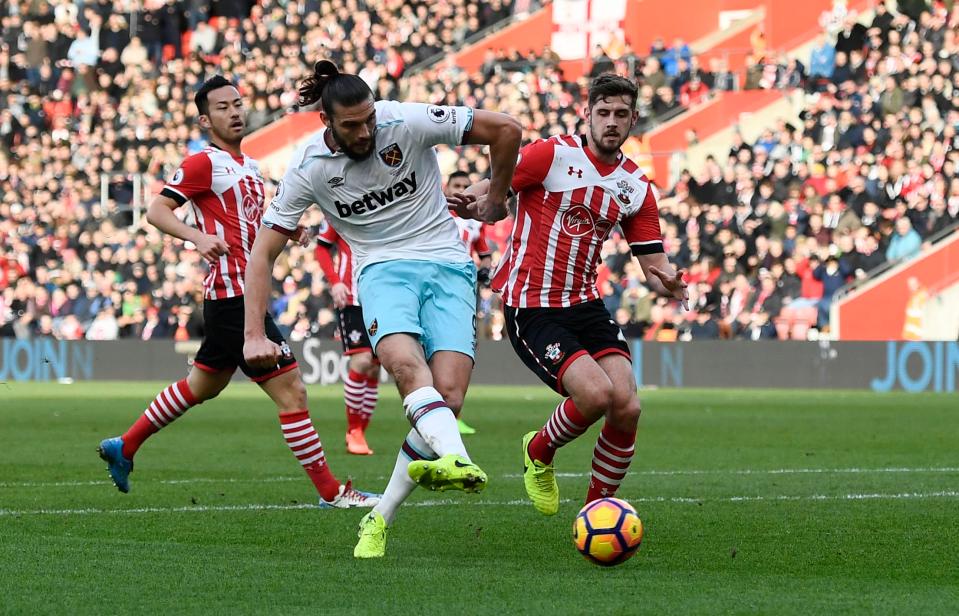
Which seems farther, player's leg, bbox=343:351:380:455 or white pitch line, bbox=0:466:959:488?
player's leg, bbox=343:351:380:455

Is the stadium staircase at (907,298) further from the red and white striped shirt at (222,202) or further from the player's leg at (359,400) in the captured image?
the red and white striped shirt at (222,202)

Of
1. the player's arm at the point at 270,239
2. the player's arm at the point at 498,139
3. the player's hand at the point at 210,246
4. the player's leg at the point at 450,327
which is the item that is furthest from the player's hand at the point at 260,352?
the player's hand at the point at 210,246

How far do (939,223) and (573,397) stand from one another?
1849cm

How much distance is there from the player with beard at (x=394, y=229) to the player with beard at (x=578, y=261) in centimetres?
91

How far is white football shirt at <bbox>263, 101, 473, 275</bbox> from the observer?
7465mm

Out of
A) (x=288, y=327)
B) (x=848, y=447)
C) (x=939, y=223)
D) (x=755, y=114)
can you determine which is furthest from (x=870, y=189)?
(x=848, y=447)

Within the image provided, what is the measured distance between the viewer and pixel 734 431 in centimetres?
1659

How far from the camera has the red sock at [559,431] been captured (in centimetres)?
861

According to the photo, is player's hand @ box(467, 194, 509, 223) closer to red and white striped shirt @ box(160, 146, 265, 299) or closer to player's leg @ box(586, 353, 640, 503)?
player's leg @ box(586, 353, 640, 503)

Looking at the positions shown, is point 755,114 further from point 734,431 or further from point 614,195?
point 614,195

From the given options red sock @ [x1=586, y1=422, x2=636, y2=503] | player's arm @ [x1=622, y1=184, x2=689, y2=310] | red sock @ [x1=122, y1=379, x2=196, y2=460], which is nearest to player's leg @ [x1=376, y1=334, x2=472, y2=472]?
red sock @ [x1=586, y1=422, x2=636, y2=503]

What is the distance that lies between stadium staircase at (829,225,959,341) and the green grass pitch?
9264mm

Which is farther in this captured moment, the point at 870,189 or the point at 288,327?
the point at 288,327

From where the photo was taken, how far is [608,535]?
273 inches
